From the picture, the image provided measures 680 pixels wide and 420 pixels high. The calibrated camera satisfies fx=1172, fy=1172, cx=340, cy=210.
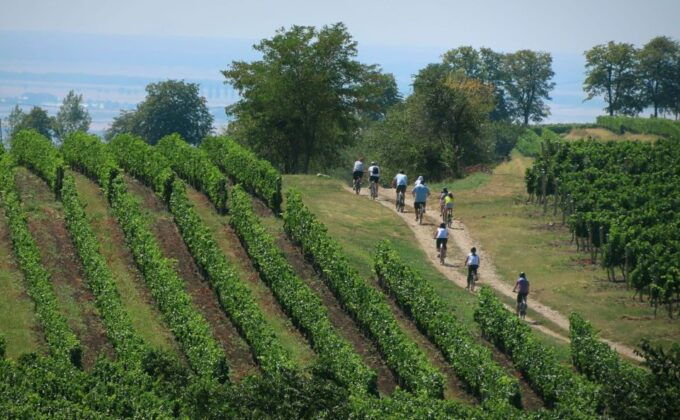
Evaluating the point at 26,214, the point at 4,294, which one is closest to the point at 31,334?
the point at 4,294

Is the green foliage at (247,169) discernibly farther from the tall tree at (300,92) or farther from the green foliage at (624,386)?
the green foliage at (624,386)

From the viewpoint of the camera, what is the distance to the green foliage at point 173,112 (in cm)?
13900

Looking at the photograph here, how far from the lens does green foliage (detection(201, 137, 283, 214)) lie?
175ft

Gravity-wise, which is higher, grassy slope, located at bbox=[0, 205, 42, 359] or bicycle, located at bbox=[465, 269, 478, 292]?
bicycle, located at bbox=[465, 269, 478, 292]

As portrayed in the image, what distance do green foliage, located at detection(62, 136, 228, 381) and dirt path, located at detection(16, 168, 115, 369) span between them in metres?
2.29

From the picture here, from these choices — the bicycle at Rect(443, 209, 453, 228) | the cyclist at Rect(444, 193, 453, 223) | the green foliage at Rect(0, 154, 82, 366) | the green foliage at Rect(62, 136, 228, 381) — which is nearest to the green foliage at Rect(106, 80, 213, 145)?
the green foliage at Rect(62, 136, 228, 381)

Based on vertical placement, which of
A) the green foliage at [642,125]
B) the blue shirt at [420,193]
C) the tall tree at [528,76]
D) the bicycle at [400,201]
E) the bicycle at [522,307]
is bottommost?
the bicycle at [522,307]

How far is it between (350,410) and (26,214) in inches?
900

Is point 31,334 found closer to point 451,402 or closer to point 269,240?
point 269,240

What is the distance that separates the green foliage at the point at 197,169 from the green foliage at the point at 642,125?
186 ft

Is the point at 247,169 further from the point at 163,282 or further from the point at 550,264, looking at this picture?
the point at 550,264

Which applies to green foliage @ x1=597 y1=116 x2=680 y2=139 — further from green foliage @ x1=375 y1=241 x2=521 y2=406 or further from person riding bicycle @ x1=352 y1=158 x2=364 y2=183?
green foliage @ x1=375 y1=241 x2=521 y2=406

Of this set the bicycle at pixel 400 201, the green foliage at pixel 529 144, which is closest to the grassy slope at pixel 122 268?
the bicycle at pixel 400 201

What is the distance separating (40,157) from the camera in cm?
5656
